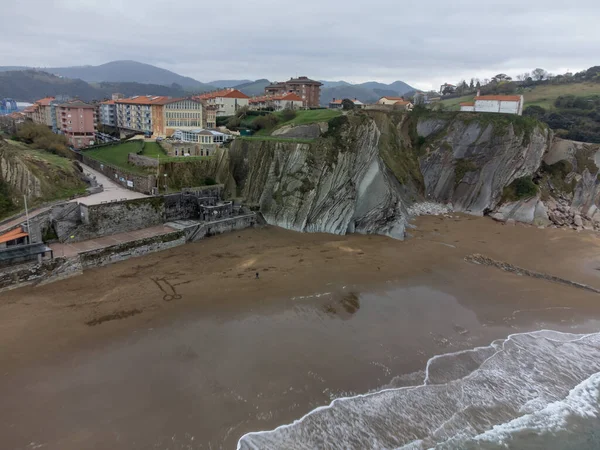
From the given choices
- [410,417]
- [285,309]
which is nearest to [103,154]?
[285,309]

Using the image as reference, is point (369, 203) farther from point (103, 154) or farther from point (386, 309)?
point (103, 154)

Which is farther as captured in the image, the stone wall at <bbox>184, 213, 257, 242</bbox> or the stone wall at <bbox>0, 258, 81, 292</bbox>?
the stone wall at <bbox>184, 213, 257, 242</bbox>

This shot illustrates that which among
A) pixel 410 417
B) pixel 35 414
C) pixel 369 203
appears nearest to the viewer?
pixel 35 414

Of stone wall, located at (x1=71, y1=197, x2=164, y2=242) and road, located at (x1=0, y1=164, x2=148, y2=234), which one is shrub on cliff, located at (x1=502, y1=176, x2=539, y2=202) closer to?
stone wall, located at (x1=71, y1=197, x2=164, y2=242)

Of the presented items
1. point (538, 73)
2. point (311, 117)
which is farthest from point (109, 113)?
point (538, 73)

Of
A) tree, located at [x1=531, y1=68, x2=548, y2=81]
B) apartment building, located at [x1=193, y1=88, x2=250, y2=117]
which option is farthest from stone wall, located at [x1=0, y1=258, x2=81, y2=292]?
tree, located at [x1=531, y1=68, x2=548, y2=81]

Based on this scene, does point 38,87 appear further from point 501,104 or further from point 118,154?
point 501,104
